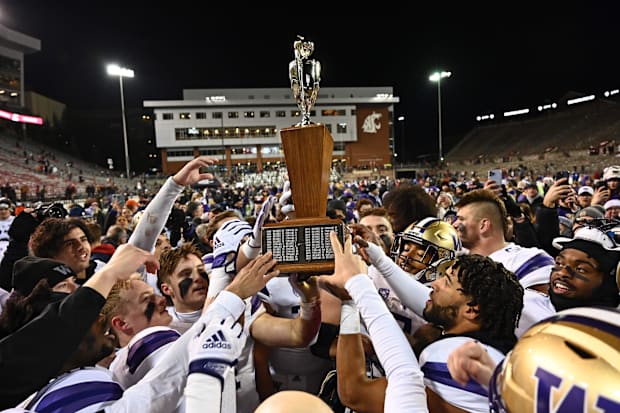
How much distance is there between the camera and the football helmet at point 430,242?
7.75 ft

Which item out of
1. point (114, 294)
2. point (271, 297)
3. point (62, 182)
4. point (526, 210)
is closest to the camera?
point (114, 294)

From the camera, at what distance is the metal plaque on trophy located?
1.82 m

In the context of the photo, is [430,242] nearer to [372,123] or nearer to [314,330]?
[314,330]

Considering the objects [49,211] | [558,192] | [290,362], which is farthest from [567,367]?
[49,211]

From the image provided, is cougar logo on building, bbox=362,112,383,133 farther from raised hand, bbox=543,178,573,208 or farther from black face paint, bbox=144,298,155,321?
black face paint, bbox=144,298,155,321

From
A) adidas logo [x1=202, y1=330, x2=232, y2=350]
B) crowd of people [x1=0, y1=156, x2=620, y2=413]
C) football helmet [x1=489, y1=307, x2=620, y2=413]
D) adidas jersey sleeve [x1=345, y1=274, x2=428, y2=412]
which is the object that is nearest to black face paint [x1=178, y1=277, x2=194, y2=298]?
crowd of people [x1=0, y1=156, x2=620, y2=413]

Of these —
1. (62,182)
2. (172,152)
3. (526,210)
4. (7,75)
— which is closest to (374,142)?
(172,152)

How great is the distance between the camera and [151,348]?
1639 mm

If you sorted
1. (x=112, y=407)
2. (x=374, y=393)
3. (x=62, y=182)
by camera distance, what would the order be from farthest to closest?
(x=62, y=182), (x=374, y=393), (x=112, y=407)

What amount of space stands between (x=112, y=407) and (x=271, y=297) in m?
1.01

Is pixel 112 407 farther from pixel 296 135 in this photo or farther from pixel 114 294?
pixel 296 135

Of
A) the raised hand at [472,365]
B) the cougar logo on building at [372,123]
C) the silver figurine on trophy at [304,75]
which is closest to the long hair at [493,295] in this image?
the raised hand at [472,365]

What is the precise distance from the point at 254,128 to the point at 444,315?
47.4 m

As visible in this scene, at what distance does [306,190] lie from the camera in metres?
2.22
